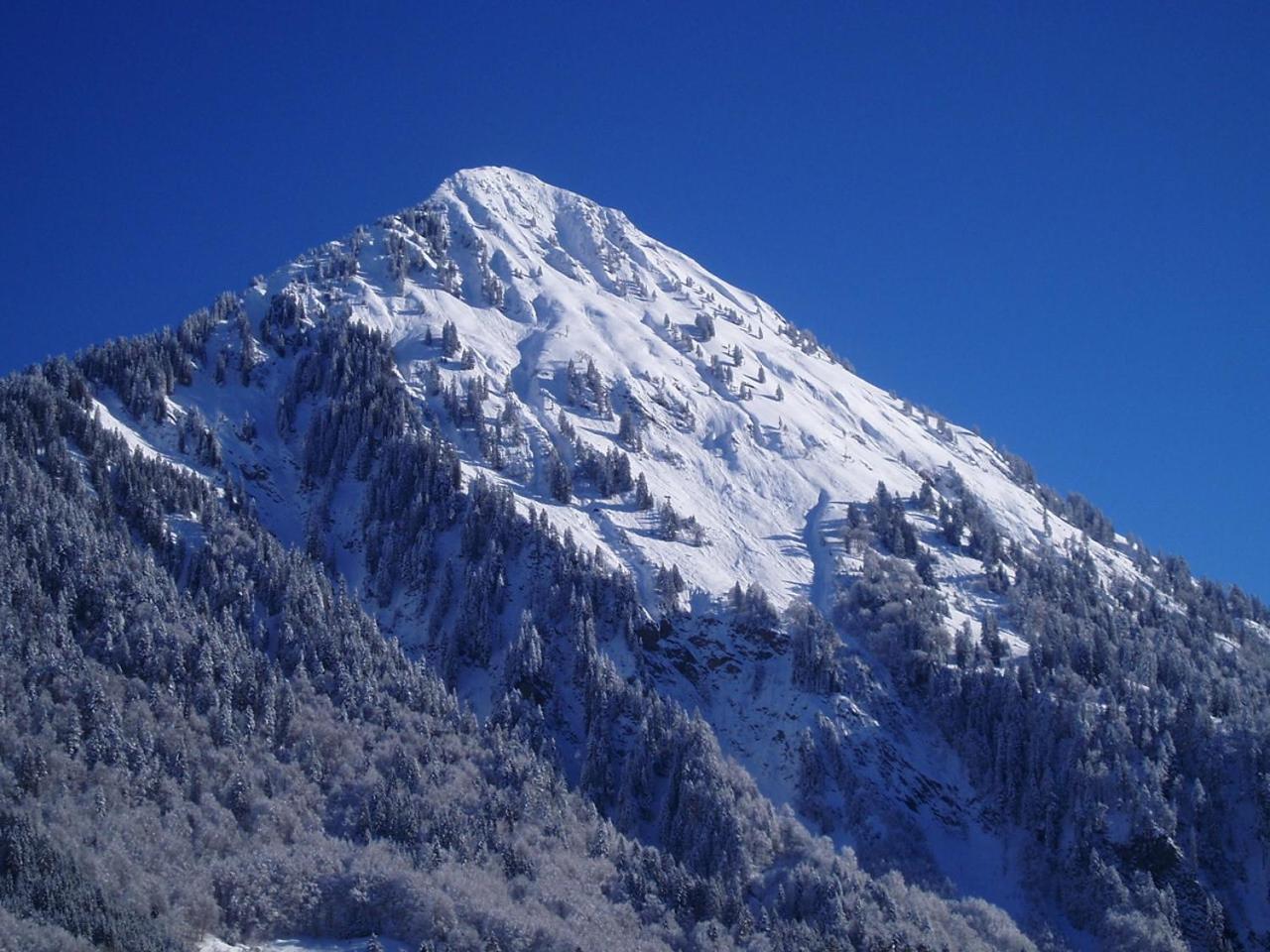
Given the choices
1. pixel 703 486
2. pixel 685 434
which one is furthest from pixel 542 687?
pixel 685 434

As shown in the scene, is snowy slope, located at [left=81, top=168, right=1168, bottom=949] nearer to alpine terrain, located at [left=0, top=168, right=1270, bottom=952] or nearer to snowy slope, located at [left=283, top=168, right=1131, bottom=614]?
snowy slope, located at [left=283, top=168, right=1131, bottom=614]

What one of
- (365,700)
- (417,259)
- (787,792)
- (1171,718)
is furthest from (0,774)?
(417,259)

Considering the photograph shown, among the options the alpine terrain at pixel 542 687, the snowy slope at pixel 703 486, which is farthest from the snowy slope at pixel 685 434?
the alpine terrain at pixel 542 687

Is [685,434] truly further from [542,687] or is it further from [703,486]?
[542,687]

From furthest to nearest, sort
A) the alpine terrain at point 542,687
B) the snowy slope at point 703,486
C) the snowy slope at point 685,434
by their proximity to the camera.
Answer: the snowy slope at point 685,434, the snowy slope at point 703,486, the alpine terrain at point 542,687

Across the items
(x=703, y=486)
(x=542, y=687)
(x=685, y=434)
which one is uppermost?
(x=685, y=434)

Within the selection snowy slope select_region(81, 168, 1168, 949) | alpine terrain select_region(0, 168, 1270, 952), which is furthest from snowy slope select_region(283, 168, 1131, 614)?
alpine terrain select_region(0, 168, 1270, 952)

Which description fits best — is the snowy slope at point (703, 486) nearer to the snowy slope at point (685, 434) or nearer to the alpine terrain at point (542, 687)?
the snowy slope at point (685, 434)

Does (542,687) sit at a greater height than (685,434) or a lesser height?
lesser

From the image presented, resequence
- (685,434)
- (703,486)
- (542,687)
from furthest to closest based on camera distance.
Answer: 1. (685,434)
2. (703,486)
3. (542,687)
